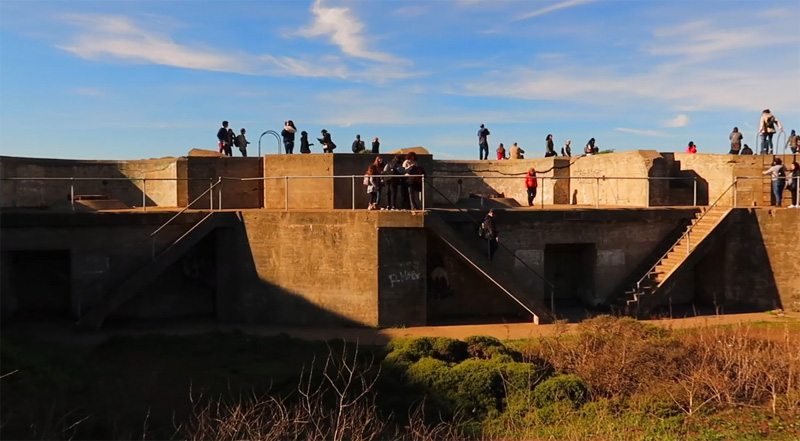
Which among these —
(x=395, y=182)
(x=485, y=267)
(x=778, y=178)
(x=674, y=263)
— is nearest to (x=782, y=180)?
(x=778, y=178)

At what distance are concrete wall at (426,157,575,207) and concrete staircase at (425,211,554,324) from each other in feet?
27.8

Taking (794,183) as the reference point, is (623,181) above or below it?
above

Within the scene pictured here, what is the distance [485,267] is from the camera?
14.8 metres

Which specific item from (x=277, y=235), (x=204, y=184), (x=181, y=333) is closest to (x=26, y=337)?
(x=181, y=333)

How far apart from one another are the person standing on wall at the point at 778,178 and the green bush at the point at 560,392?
11.5 meters

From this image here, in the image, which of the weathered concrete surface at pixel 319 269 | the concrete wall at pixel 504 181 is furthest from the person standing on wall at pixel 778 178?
the weathered concrete surface at pixel 319 269

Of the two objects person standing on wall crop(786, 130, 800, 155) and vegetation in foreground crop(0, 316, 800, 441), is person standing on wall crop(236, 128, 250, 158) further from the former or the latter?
person standing on wall crop(786, 130, 800, 155)

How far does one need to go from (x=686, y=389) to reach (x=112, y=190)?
62.8 ft

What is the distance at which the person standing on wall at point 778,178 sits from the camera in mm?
17391

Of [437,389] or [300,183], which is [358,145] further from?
[437,389]

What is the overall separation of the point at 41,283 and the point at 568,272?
47.8 feet

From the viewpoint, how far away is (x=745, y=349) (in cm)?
1045

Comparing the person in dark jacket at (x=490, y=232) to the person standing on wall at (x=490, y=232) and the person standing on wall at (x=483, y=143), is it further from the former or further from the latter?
the person standing on wall at (x=483, y=143)

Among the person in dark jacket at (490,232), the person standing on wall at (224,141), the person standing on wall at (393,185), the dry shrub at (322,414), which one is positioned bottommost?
the dry shrub at (322,414)
